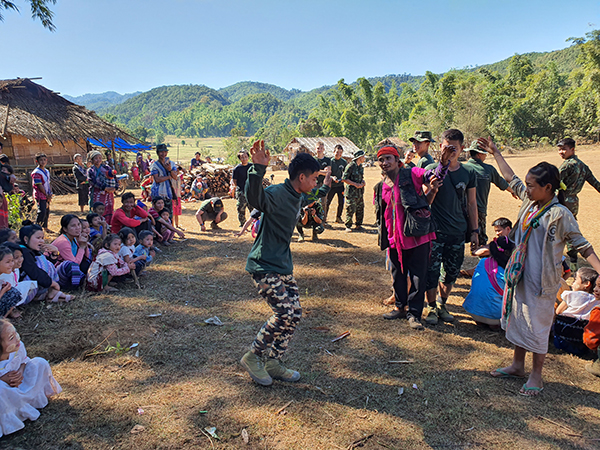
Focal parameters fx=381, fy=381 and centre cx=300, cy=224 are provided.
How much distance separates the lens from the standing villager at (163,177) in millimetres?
7750

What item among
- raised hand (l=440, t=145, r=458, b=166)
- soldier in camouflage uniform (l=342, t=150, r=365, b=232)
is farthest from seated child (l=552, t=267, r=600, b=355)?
soldier in camouflage uniform (l=342, t=150, r=365, b=232)

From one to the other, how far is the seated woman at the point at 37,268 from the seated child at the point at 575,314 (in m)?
5.61

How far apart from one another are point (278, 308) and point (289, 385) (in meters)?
0.77

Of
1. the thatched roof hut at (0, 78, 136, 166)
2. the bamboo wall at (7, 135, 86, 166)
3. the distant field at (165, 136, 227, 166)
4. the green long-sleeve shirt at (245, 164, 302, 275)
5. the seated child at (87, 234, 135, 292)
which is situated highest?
the distant field at (165, 136, 227, 166)

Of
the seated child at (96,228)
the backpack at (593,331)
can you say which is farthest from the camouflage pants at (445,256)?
the seated child at (96,228)

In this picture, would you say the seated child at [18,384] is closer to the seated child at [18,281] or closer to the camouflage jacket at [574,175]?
the seated child at [18,281]

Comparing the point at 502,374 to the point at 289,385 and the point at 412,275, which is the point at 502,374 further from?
the point at 289,385

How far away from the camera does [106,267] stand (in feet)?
17.3

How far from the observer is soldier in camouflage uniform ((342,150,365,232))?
8.46 m

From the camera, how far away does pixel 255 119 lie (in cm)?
15700

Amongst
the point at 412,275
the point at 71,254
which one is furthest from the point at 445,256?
the point at 71,254

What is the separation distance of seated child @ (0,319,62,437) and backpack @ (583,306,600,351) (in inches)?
181

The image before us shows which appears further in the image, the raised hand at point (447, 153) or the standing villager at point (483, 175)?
the standing villager at point (483, 175)

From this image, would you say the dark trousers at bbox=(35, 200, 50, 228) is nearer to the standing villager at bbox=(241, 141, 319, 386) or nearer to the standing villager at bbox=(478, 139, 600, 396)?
the standing villager at bbox=(241, 141, 319, 386)
